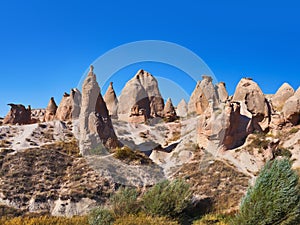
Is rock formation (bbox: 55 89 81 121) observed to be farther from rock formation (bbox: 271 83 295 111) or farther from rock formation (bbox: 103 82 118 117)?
rock formation (bbox: 271 83 295 111)

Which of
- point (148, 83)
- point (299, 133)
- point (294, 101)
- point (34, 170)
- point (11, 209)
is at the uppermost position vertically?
point (148, 83)

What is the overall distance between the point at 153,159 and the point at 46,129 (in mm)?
6397

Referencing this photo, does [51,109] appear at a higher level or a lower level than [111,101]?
lower

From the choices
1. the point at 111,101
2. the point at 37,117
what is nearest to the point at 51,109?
the point at 111,101

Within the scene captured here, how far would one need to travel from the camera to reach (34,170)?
13.8 meters

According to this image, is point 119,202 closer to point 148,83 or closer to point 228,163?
point 228,163

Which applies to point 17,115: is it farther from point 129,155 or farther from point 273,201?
point 273,201

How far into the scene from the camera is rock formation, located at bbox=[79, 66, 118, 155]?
614 inches

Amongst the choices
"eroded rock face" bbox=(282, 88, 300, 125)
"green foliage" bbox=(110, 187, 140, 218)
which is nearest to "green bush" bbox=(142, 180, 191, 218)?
"green foliage" bbox=(110, 187, 140, 218)

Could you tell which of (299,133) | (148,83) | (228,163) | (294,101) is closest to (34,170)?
(228,163)

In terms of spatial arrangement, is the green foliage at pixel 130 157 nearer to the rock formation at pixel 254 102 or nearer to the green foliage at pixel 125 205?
the rock formation at pixel 254 102

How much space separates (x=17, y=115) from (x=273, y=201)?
819 inches

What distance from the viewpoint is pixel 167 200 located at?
773cm

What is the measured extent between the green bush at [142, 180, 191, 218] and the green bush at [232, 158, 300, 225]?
1.72 metres
